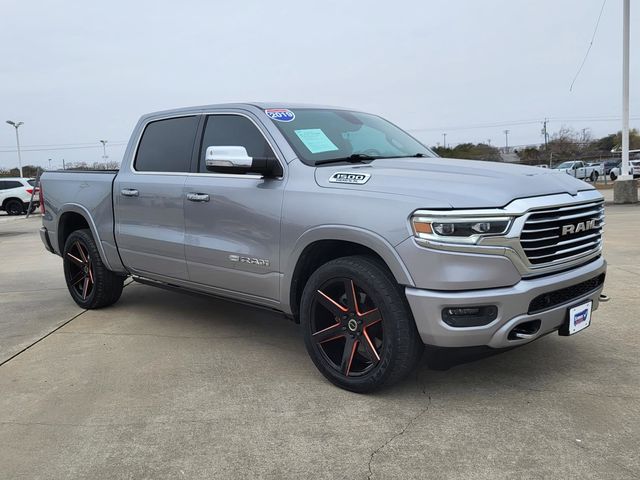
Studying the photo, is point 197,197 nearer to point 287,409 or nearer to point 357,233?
point 357,233

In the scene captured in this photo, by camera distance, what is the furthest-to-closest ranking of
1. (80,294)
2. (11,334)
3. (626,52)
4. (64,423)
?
(626,52)
(80,294)
(11,334)
(64,423)

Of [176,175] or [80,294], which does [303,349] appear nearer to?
[176,175]

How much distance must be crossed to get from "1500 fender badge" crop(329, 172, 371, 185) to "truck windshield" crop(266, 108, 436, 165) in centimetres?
31

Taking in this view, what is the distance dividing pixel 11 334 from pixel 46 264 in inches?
185

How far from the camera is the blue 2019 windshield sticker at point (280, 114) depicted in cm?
416

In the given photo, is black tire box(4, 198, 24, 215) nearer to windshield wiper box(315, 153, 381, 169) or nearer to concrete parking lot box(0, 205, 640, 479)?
concrete parking lot box(0, 205, 640, 479)

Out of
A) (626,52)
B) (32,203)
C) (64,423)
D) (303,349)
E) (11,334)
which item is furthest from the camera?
(32,203)

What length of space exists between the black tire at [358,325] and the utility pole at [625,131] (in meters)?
17.4

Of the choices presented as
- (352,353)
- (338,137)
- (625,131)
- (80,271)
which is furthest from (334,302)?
(625,131)

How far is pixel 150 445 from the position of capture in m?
3.01

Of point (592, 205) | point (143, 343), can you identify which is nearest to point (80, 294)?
point (143, 343)

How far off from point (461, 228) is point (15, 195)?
87.4 feet

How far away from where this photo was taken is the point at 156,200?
478 centimetres

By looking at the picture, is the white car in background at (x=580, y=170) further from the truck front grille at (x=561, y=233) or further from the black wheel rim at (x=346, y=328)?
the black wheel rim at (x=346, y=328)
